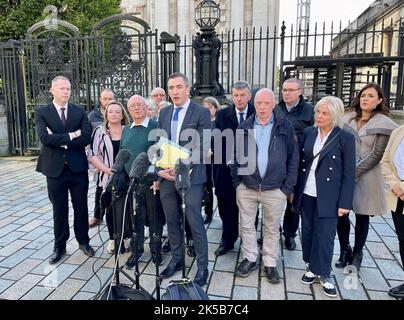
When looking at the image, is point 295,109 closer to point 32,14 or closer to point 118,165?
point 118,165

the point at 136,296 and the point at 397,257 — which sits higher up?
the point at 136,296

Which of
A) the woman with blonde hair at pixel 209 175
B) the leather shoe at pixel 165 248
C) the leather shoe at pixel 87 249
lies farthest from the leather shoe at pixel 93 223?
the woman with blonde hair at pixel 209 175

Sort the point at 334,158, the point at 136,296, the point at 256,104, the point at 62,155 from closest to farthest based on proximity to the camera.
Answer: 1. the point at 136,296
2. the point at 334,158
3. the point at 256,104
4. the point at 62,155

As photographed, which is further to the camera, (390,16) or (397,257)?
(390,16)

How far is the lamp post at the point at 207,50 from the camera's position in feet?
23.7

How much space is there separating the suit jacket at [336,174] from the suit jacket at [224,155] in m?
1.07

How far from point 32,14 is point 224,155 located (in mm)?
12578

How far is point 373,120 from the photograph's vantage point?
335 centimetres

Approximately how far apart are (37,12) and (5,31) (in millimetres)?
1395

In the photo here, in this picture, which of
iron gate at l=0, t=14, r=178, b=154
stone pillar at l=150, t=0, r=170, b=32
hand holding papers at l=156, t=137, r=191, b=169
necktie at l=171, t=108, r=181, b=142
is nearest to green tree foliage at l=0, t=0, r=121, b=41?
iron gate at l=0, t=14, r=178, b=154
